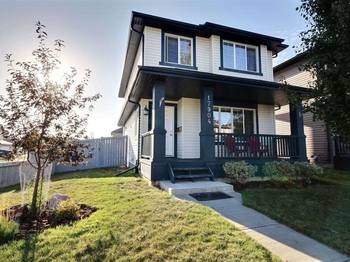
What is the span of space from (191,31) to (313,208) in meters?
8.37

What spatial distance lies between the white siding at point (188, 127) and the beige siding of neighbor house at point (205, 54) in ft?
5.61

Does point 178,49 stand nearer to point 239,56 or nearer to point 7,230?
point 239,56

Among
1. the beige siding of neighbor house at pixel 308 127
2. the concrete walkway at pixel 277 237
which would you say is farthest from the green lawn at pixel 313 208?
the beige siding of neighbor house at pixel 308 127

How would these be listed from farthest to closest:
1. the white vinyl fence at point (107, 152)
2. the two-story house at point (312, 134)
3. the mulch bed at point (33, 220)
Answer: the white vinyl fence at point (107, 152) < the two-story house at point (312, 134) < the mulch bed at point (33, 220)

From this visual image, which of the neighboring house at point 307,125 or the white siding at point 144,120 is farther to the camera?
the neighboring house at point 307,125

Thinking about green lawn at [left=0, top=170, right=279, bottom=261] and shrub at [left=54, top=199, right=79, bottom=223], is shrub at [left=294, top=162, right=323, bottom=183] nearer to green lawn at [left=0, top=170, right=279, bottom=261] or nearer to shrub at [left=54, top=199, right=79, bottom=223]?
green lawn at [left=0, top=170, right=279, bottom=261]

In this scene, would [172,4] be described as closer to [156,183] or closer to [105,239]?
[156,183]

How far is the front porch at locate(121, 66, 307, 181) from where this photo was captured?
7559 mm

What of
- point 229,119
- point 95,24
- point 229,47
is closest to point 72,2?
point 95,24

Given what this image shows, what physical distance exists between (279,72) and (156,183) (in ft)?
44.8

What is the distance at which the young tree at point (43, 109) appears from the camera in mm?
4781

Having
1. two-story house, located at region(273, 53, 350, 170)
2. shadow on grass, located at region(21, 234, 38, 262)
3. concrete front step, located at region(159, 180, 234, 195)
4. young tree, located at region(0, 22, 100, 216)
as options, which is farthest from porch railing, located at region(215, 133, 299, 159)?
shadow on grass, located at region(21, 234, 38, 262)

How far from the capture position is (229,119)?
11023 millimetres

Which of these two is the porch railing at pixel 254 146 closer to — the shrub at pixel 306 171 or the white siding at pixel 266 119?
the shrub at pixel 306 171
